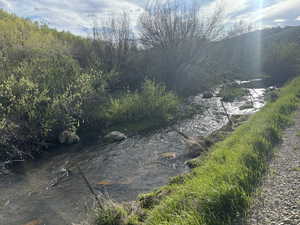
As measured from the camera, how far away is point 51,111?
13945mm

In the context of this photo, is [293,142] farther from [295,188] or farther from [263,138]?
[295,188]

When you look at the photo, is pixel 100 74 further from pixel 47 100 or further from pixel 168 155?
pixel 168 155

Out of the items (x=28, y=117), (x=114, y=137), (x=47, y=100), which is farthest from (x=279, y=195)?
(x=47, y=100)

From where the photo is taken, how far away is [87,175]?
33.7 ft


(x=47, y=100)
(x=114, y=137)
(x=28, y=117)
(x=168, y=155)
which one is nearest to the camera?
(x=168, y=155)

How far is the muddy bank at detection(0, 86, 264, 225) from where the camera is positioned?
777 centimetres

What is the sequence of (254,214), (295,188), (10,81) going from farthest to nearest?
(10,81) → (295,188) → (254,214)

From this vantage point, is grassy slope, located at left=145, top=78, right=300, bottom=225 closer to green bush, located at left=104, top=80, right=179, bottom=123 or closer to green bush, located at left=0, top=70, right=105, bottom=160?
green bush, located at left=0, top=70, right=105, bottom=160

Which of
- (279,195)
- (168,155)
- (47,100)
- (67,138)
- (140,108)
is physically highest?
(47,100)

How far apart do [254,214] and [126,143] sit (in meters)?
10.1

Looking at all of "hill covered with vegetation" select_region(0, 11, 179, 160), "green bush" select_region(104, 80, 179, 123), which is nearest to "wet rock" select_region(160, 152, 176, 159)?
"hill covered with vegetation" select_region(0, 11, 179, 160)

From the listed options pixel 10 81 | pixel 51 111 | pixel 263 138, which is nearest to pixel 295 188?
pixel 263 138

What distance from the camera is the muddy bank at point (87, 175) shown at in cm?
Answer: 777

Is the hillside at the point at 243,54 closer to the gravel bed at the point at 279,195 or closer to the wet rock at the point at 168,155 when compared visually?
the wet rock at the point at 168,155
